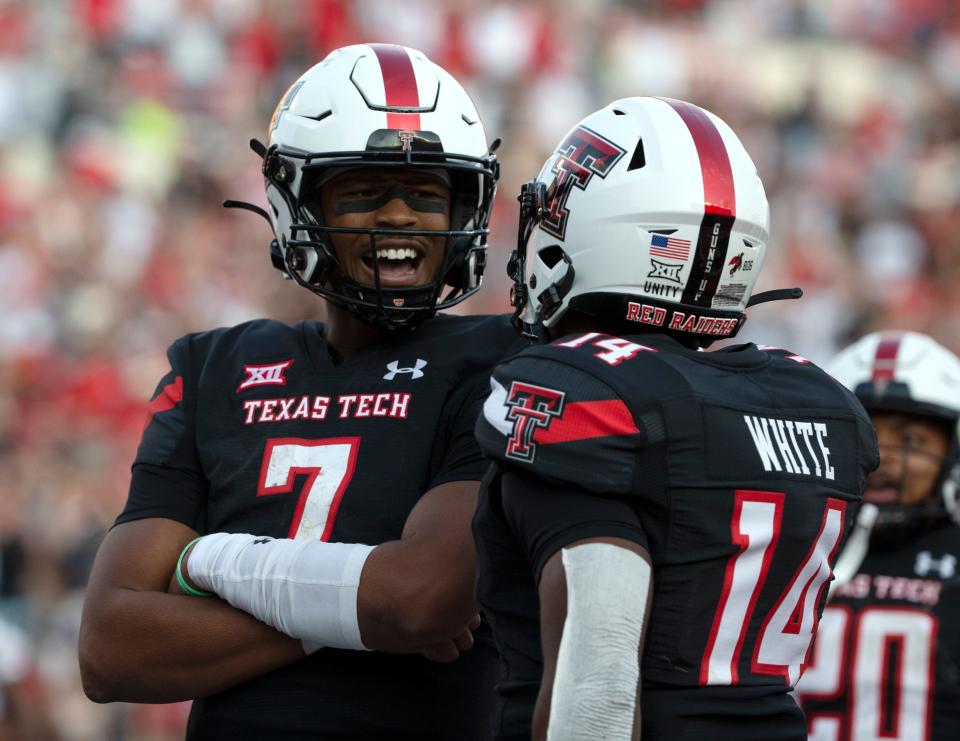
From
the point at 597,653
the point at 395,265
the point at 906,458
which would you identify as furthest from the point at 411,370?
the point at 906,458

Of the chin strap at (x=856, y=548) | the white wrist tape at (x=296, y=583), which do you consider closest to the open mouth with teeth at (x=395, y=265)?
the white wrist tape at (x=296, y=583)

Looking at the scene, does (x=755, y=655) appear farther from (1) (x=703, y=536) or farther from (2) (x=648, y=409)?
(2) (x=648, y=409)

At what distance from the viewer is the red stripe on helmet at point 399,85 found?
3.11 metres

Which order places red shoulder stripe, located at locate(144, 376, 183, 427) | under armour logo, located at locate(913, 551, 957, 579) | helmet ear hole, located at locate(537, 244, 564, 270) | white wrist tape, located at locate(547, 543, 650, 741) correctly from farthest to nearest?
under armour logo, located at locate(913, 551, 957, 579), red shoulder stripe, located at locate(144, 376, 183, 427), helmet ear hole, located at locate(537, 244, 564, 270), white wrist tape, located at locate(547, 543, 650, 741)

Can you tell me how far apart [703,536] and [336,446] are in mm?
915

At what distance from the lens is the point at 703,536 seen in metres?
2.29

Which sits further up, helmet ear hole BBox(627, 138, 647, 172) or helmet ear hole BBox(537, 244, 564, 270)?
helmet ear hole BBox(627, 138, 647, 172)

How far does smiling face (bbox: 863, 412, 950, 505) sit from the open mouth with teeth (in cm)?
183

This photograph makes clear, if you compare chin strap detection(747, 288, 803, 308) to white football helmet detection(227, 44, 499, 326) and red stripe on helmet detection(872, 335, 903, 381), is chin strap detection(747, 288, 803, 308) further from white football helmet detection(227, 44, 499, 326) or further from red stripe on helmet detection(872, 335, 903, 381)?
red stripe on helmet detection(872, 335, 903, 381)

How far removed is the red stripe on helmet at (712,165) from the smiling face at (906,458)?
199cm

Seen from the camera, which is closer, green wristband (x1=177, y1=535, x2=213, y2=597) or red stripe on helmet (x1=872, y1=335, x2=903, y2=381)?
green wristband (x1=177, y1=535, x2=213, y2=597)

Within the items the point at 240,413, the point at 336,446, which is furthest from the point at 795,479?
the point at 240,413

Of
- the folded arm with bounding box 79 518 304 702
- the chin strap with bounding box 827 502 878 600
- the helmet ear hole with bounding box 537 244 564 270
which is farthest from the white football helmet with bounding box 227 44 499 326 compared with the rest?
the chin strap with bounding box 827 502 878 600

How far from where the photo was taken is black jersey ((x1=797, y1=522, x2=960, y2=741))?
4078mm
